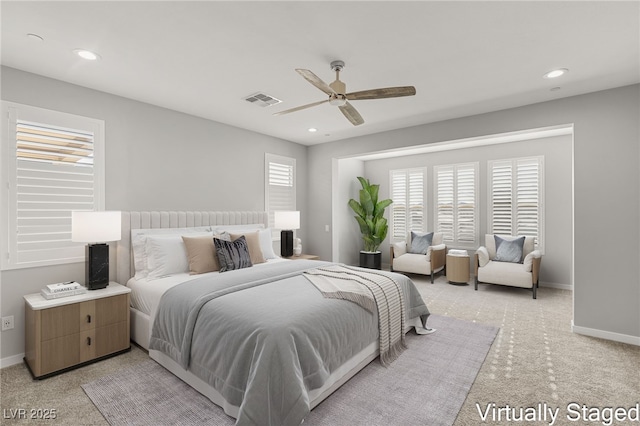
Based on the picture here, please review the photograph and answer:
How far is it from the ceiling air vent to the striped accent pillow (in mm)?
1678

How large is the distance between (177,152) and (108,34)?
186 centimetres

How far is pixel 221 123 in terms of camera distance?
460 centimetres

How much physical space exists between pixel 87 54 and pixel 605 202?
5178 mm

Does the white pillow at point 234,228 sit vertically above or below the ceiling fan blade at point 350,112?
below

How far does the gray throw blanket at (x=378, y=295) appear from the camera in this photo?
8.64ft

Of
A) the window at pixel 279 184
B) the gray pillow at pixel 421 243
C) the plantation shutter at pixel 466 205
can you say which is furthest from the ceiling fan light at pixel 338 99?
the plantation shutter at pixel 466 205

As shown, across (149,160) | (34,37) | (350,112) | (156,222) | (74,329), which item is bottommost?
(74,329)

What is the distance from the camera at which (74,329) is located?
267 cm

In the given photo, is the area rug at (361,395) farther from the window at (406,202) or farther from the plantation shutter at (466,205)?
the window at (406,202)

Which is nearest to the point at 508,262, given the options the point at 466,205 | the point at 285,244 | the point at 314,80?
the point at 466,205

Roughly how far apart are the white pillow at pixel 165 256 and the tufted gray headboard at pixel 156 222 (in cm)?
30

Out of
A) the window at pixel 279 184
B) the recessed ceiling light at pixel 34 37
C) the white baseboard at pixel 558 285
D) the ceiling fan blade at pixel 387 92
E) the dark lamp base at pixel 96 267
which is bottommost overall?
the white baseboard at pixel 558 285

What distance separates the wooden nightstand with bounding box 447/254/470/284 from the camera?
5516mm

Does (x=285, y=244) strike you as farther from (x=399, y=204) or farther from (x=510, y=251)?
(x=510, y=251)
